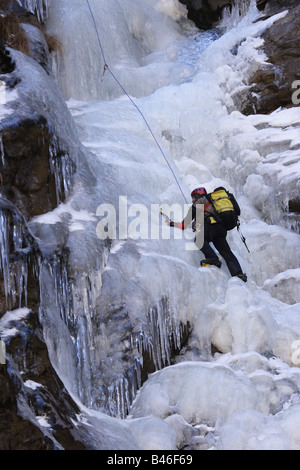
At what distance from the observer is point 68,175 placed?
5941 mm

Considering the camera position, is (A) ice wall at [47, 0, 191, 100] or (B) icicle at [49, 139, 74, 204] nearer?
(B) icicle at [49, 139, 74, 204]

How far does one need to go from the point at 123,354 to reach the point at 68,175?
2.01 m

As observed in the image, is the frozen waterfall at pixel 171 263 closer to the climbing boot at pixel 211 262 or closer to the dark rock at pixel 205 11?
the climbing boot at pixel 211 262

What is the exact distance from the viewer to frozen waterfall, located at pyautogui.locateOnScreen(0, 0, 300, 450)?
440 centimetres

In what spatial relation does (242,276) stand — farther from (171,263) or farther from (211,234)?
(171,263)

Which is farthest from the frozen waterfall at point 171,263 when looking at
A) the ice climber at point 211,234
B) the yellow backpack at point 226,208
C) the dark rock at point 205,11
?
the dark rock at point 205,11

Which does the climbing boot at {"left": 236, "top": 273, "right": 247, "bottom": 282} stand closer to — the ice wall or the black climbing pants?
the black climbing pants

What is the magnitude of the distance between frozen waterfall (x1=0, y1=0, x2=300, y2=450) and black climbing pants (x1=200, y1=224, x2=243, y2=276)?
0.15m

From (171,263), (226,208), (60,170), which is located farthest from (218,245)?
(60,170)

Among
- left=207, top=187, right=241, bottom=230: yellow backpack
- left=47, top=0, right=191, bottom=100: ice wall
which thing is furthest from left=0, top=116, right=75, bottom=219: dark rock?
left=47, top=0, right=191, bottom=100: ice wall

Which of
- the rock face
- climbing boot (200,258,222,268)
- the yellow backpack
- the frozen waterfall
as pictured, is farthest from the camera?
the rock face

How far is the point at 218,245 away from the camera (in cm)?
651
